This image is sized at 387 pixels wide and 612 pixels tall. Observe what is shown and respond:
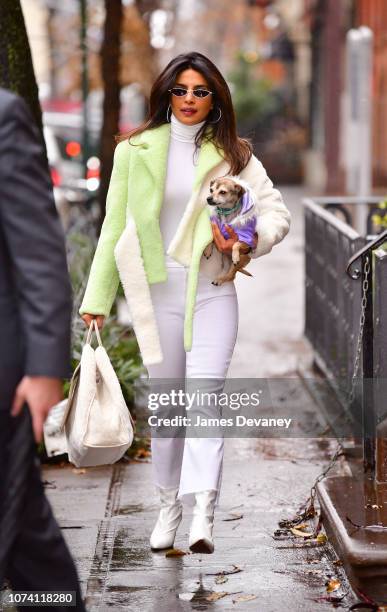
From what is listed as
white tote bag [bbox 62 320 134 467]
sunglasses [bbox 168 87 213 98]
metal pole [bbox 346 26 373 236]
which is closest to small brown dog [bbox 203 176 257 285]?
sunglasses [bbox 168 87 213 98]

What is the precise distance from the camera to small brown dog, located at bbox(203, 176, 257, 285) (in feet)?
16.4

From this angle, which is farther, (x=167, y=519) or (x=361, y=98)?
(x=361, y=98)

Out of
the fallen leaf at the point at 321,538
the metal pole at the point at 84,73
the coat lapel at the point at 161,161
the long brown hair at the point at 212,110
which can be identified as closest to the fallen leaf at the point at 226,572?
the fallen leaf at the point at 321,538

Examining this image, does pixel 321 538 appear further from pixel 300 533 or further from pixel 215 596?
pixel 215 596

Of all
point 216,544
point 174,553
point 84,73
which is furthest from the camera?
point 84,73

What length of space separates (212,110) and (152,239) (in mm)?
571

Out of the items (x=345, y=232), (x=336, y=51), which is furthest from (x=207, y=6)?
(x=345, y=232)

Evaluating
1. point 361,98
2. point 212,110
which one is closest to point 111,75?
point 361,98

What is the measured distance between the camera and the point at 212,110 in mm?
5246

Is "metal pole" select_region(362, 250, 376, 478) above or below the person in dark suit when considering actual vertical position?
below

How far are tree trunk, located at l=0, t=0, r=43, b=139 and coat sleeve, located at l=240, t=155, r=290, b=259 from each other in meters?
2.33

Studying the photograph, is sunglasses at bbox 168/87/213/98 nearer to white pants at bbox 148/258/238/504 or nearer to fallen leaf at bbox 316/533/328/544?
white pants at bbox 148/258/238/504

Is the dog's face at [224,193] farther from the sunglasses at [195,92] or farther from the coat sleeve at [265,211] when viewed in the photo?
the sunglasses at [195,92]

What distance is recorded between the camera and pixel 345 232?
24.8 feet
